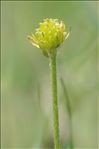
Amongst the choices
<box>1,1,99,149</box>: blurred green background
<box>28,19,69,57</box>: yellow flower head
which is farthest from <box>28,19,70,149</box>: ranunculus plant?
<box>1,1,99,149</box>: blurred green background

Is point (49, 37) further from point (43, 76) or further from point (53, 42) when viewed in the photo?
point (43, 76)

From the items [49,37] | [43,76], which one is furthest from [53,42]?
[43,76]

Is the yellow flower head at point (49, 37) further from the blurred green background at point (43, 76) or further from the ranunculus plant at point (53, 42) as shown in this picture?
the blurred green background at point (43, 76)

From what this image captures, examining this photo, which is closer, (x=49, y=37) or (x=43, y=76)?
(x=49, y=37)

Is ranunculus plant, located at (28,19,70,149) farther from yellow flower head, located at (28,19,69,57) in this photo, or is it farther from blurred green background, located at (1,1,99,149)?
blurred green background, located at (1,1,99,149)

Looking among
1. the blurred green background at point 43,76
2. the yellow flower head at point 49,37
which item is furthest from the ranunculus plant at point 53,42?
the blurred green background at point 43,76

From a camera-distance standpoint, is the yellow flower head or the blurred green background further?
the blurred green background
